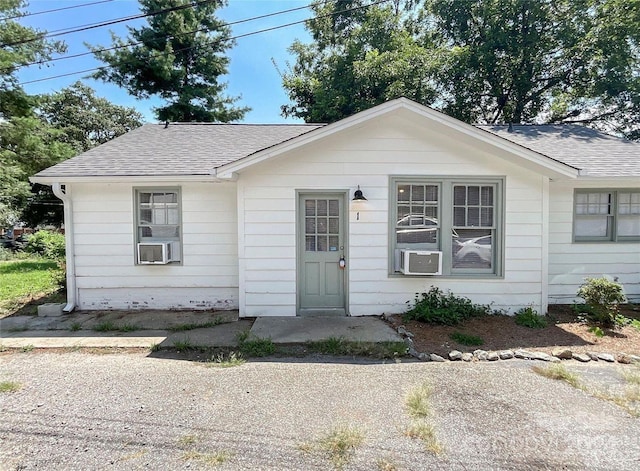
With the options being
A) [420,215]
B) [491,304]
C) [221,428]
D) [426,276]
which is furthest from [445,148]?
[221,428]

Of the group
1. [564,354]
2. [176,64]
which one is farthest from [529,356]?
[176,64]

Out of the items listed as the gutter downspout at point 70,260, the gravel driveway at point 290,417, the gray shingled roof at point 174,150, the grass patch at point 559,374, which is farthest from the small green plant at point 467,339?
the gutter downspout at point 70,260

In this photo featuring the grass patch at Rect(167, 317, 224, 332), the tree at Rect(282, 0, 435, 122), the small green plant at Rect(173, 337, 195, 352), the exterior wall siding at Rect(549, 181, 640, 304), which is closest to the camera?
the small green plant at Rect(173, 337, 195, 352)

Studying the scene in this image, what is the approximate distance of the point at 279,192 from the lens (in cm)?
551

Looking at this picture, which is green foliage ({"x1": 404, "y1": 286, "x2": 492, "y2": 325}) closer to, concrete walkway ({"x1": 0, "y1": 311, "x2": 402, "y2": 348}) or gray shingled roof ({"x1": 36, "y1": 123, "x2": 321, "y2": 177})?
concrete walkway ({"x1": 0, "y1": 311, "x2": 402, "y2": 348})

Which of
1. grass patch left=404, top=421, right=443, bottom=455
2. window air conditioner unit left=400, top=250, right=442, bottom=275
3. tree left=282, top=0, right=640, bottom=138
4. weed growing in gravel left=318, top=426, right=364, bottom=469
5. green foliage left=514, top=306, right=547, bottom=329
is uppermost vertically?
tree left=282, top=0, right=640, bottom=138

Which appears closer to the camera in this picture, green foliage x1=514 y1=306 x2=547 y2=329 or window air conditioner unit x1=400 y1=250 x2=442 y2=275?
green foliage x1=514 y1=306 x2=547 y2=329

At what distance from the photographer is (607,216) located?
6430 millimetres

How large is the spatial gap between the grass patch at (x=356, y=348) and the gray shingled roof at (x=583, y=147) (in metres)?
4.37

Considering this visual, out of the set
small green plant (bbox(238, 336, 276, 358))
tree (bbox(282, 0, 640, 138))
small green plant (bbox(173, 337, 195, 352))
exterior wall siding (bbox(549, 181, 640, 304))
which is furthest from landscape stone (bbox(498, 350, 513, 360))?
tree (bbox(282, 0, 640, 138))

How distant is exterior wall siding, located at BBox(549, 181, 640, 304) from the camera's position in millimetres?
6344

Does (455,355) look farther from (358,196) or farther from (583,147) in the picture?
(583,147)

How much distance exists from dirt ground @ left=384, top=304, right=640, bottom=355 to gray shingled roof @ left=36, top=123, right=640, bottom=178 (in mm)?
2599

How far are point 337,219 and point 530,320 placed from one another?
3591 millimetres
